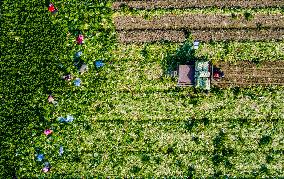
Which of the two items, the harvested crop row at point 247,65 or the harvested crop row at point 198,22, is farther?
the harvested crop row at point 198,22

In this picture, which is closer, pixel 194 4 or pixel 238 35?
pixel 238 35

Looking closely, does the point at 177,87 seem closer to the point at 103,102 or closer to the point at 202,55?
the point at 202,55

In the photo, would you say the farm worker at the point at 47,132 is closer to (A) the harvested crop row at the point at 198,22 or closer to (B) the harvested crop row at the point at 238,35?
(A) the harvested crop row at the point at 198,22

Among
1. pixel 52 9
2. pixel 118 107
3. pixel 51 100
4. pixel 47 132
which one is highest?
pixel 52 9

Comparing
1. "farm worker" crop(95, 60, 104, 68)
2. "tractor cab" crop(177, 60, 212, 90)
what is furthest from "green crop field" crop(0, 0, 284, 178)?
"tractor cab" crop(177, 60, 212, 90)

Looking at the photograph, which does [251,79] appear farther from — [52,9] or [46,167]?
[46,167]

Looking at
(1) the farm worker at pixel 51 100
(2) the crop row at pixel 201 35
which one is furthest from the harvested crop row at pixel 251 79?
(1) the farm worker at pixel 51 100

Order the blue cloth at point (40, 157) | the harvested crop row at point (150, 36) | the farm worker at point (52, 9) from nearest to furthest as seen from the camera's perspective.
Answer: the blue cloth at point (40, 157) → the harvested crop row at point (150, 36) → the farm worker at point (52, 9)

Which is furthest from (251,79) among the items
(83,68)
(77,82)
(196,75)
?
(77,82)
